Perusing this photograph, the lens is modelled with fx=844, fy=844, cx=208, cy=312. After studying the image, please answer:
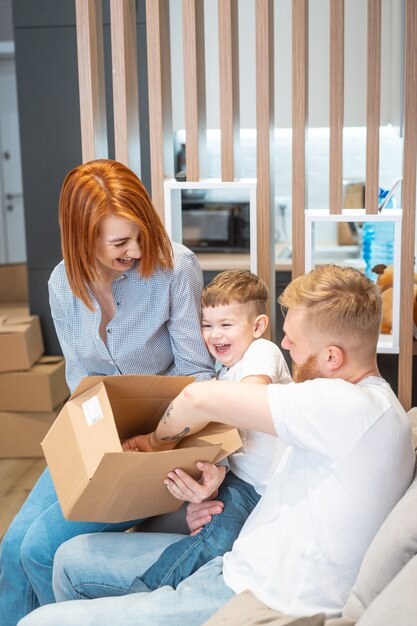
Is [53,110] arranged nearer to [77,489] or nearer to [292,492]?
[77,489]

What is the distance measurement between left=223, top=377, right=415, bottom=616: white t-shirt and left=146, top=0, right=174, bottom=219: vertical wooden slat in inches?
48.5

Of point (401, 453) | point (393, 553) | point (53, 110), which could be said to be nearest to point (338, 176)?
point (401, 453)

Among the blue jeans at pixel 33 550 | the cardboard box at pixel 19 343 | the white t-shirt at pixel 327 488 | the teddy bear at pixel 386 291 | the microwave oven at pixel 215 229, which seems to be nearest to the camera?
the white t-shirt at pixel 327 488

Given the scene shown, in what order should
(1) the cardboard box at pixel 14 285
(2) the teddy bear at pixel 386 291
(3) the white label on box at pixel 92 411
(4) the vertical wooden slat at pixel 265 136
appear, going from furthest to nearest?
(1) the cardboard box at pixel 14 285, (2) the teddy bear at pixel 386 291, (4) the vertical wooden slat at pixel 265 136, (3) the white label on box at pixel 92 411

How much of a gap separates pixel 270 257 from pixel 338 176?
0.32 m

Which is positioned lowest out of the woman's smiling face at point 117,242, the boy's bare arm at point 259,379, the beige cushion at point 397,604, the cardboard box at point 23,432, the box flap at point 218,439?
the cardboard box at point 23,432

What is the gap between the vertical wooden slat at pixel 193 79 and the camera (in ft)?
8.24

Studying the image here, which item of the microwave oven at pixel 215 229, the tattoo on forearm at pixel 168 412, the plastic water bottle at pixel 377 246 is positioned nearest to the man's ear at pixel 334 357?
the tattoo on forearm at pixel 168 412

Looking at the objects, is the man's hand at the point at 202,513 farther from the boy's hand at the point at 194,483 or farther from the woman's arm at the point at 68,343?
the woman's arm at the point at 68,343

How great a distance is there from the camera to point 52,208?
4.14 meters

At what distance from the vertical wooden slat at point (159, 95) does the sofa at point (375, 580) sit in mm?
1409

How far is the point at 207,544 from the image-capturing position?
1.87m

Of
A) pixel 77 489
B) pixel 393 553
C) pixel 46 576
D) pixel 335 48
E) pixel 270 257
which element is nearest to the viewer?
pixel 393 553

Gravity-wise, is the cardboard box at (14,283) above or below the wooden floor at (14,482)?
above
